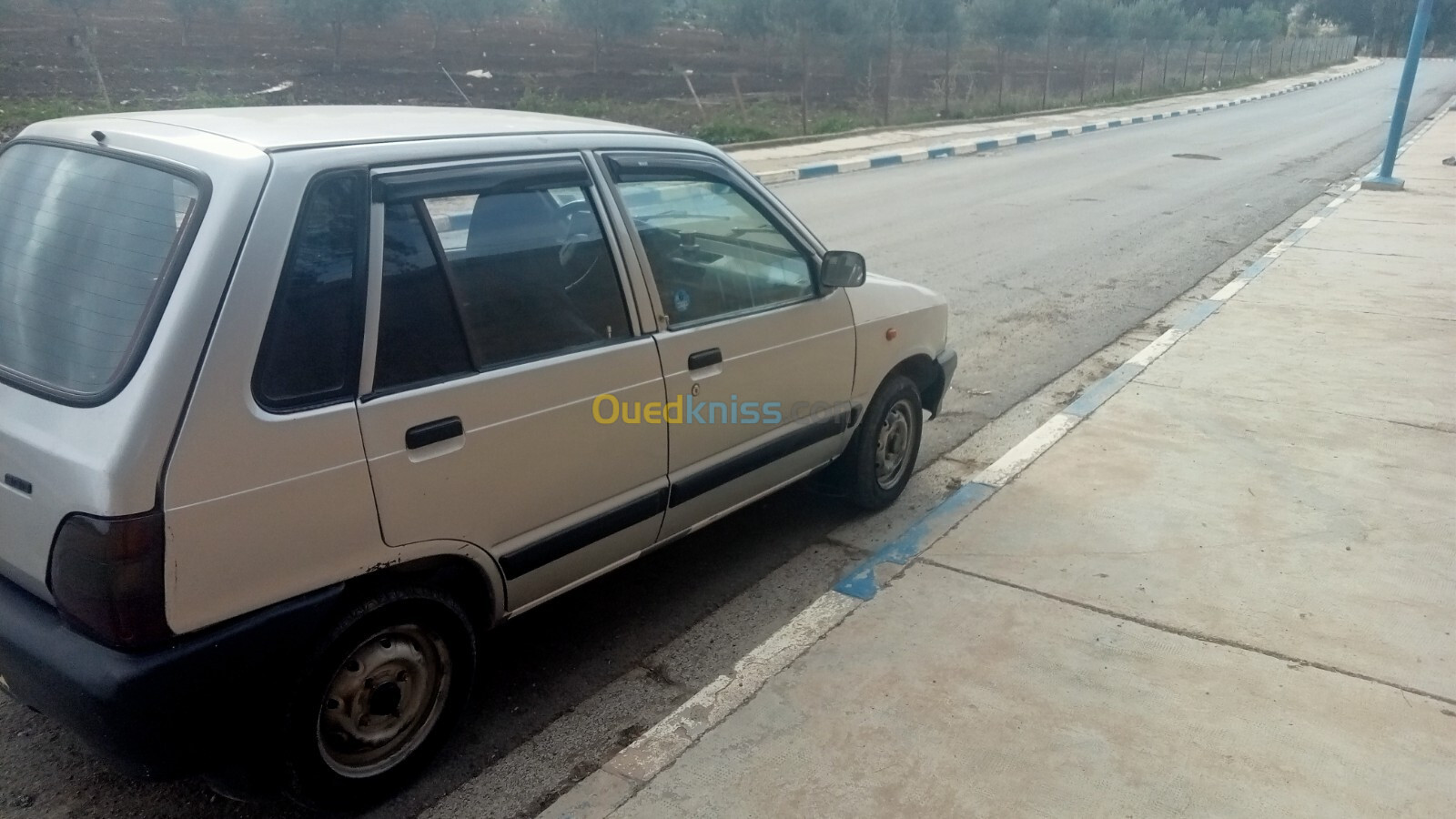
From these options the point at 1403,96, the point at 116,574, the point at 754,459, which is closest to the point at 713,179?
the point at 754,459

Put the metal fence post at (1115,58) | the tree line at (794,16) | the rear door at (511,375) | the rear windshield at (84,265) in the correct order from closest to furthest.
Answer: the rear windshield at (84,265), the rear door at (511,375), the tree line at (794,16), the metal fence post at (1115,58)

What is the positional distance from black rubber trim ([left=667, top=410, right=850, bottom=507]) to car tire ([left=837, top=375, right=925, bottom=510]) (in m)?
0.23

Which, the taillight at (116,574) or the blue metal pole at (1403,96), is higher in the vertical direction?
the taillight at (116,574)

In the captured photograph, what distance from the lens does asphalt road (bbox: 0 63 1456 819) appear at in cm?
304

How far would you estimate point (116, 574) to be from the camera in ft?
7.40

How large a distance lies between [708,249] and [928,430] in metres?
2.56

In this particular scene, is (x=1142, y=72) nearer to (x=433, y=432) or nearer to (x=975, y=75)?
(x=975, y=75)

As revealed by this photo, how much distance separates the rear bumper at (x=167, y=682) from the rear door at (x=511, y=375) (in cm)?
37

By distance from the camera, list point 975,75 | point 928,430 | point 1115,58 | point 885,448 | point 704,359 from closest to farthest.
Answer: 1. point 704,359
2. point 885,448
3. point 928,430
4. point 975,75
5. point 1115,58

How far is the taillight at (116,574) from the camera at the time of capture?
2250 mm

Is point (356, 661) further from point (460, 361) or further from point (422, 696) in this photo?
point (460, 361)

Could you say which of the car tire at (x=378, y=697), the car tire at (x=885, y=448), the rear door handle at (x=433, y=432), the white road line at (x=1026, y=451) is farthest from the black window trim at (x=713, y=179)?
the white road line at (x=1026, y=451)

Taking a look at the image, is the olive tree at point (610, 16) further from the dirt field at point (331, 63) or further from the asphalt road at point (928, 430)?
the asphalt road at point (928, 430)

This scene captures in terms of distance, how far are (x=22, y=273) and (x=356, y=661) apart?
1.30 metres
